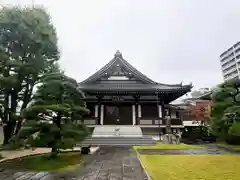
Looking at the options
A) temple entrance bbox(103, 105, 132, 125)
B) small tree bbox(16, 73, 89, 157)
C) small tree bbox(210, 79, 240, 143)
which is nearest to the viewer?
small tree bbox(16, 73, 89, 157)

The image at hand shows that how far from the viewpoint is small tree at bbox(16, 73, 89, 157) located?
7273mm

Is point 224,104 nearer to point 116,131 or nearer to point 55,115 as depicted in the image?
point 116,131

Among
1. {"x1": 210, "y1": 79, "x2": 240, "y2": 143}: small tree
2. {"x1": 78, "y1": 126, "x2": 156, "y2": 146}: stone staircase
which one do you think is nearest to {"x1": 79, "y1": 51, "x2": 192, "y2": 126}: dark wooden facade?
{"x1": 78, "y1": 126, "x2": 156, "y2": 146}: stone staircase

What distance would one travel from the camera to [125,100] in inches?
768

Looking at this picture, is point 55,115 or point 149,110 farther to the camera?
point 149,110

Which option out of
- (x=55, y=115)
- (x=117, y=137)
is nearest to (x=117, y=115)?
(x=117, y=137)

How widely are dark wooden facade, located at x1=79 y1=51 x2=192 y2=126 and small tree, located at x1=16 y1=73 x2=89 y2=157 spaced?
9893mm

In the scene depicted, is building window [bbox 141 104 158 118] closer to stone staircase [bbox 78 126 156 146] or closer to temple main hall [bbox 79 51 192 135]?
temple main hall [bbox 79 51 192 135]

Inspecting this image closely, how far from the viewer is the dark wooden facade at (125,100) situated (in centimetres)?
1856

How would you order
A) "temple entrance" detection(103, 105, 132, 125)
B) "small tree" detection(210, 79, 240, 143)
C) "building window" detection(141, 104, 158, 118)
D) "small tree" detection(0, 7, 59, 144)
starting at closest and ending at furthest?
"small tree" detection(210, 79, 240, 143), "small tree" detection(0, 7, 59, 144), "temple entrance" detection(103, 105, 132, 125), "building window" detection(141, 104, 158, 118)

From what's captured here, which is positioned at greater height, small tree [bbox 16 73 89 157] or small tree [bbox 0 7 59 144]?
small tree [bbox 0 7 59 144]

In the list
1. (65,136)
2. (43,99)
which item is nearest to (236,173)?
(65,136)

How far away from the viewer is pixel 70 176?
570 cm

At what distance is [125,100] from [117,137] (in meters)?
4.79
